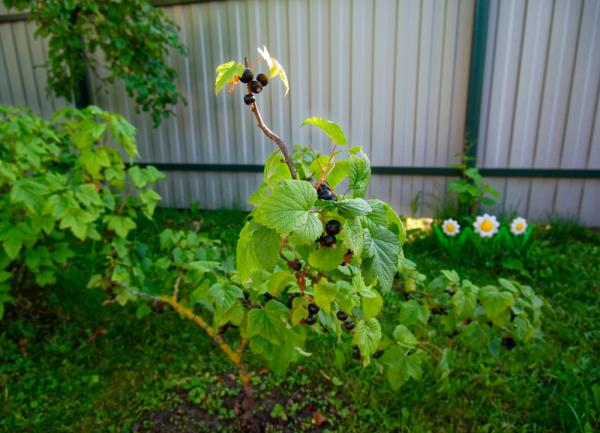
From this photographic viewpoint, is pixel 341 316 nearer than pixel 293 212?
No

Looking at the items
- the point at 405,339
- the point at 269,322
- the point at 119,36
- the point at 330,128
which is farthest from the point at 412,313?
the point at 119,36

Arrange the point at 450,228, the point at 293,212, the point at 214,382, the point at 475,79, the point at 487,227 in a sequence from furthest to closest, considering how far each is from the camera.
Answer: the point at 475,79 → the point at 450,228 → the point at 487,227 → the point at 214,382 → the point at 293,212

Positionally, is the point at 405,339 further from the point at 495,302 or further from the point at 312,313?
the point at 312,313

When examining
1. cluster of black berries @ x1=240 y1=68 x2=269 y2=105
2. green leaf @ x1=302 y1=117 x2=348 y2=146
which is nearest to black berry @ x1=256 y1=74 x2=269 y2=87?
cluster of black berries @ x1=240 y1=68 x2=269 y2=105

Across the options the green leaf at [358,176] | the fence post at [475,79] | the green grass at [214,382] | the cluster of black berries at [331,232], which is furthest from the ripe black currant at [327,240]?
the fence post at [475,79]

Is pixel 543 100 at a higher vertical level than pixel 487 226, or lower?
higher

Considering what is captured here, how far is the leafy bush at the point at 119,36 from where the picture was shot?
10.2ft

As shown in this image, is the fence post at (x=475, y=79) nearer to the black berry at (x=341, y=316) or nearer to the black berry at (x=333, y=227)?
the black berry at (x=341, y=316)

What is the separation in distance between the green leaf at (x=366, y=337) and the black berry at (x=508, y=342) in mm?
577

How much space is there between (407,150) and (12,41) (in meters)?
4.05

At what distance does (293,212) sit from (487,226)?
8.35 feet

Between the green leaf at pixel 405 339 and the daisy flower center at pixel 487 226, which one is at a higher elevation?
the green leaf at pixel 405 339

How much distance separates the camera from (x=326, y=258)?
0.74m

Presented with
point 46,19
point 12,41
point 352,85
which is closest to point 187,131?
point 46,19
